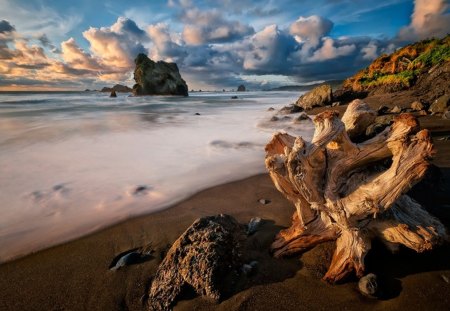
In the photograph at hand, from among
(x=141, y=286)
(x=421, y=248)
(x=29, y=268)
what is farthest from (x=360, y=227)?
(x=29, y=268)

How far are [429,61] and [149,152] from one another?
56.5 ft

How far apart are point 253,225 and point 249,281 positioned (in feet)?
2.85

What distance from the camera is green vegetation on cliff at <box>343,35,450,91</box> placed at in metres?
14.9

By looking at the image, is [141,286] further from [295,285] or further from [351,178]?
[351,178]

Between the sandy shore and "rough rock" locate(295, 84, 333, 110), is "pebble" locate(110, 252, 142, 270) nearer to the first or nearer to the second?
the sandy shore

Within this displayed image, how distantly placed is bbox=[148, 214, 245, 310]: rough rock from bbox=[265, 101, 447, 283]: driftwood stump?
58 cm

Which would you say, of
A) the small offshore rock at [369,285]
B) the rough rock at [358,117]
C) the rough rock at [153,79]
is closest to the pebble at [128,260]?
the small offshore rock at [369,285]

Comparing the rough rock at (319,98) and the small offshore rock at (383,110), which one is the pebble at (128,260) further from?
the rough rock at (319,98)

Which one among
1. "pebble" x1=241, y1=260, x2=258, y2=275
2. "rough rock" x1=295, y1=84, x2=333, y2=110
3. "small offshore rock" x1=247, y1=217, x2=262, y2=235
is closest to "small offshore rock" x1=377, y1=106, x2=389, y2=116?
"rough rock" x1=295, y1=84, x2=333, y2=110

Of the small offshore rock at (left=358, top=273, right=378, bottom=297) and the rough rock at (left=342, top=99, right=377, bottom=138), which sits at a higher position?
the rough rock at (left=342, top=99, right=377, bottom=138)

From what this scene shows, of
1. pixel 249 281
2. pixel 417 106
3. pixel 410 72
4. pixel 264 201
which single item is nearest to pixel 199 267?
pixel 249 281

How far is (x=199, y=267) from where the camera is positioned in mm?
2262

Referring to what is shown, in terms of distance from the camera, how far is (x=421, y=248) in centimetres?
206

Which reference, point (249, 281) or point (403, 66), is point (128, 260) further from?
point (403, 66)
